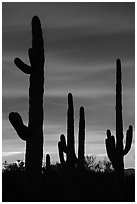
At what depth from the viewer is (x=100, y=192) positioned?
1291cm

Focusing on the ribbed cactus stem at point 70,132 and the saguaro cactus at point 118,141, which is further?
the ribbed cactus stem at point 70,132

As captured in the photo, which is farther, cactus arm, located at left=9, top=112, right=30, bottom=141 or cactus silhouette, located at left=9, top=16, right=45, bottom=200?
cactus silhouette, located at left=9, top=16, right=45, bottom=200

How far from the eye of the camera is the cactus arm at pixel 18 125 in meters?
10.9

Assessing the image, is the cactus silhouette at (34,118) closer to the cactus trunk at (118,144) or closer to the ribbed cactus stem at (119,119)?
the cactus trunk at (118,144)

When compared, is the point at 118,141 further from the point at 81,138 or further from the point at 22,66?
the point at 22,66

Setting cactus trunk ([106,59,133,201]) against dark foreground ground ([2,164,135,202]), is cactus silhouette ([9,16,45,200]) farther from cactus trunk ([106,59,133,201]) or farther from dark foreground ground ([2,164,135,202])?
cactus trunk ([106,59,133,201])

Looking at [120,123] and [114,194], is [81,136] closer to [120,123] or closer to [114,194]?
[120,123]

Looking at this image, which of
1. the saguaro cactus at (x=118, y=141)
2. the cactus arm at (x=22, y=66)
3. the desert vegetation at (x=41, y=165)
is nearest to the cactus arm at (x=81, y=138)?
the desert vegetation at (x=41, y=165)

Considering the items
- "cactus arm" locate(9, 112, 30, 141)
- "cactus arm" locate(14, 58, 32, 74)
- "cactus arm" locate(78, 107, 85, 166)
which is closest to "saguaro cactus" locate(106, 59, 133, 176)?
"cactus arm" locate(78, 107, 85, 166)

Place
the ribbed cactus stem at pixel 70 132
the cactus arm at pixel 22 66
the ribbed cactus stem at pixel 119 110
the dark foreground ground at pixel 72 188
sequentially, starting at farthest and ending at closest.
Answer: the ribbed cactus stem at pixel 70 132
the ribbed cactus stem at pixel 119 110
the dark foreground ground at pixel 72 188
the cactus arm at pixel 22 66

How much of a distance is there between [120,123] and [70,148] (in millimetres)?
2626

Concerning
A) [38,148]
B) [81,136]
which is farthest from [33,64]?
[81,136]

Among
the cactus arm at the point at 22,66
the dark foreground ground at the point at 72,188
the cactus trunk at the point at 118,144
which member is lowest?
the dark foreground ground at the point at 72,188

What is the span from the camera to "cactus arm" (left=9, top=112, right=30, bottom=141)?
10906mm
